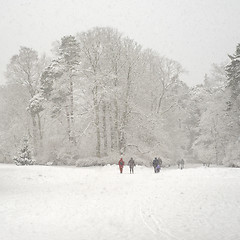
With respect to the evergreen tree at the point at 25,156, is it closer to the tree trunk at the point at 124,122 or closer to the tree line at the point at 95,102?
the tree line at the point at 95,102

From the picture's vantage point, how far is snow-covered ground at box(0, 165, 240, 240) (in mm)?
8695

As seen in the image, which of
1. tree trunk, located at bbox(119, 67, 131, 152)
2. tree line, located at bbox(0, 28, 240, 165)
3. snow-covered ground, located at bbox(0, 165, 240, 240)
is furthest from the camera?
tree trunk, located at bbox(119, 67, 131, 152)

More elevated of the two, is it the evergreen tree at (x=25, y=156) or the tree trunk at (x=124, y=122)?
the tree trunk at (x=124, y=122)

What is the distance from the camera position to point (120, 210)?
37.7 feet

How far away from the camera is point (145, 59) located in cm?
3684

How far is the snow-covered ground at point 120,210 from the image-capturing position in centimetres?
870

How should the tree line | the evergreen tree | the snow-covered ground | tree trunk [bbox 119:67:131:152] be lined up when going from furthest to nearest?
tree trunk [bbox 119:67:131:152]
the tree line
the evergreen tree
the snow-covered ground

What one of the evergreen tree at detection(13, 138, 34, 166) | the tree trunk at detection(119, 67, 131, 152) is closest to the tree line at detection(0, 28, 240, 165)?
the tree trunk at detection(119, 67, 131, 152)

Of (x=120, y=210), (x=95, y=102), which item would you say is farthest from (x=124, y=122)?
(x=120, y=210)

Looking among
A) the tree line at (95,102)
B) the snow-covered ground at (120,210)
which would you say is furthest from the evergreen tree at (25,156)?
the snow-covered ground at (120,210)

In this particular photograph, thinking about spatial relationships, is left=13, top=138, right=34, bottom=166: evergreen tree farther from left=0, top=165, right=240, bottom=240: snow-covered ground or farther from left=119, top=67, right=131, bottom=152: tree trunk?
left=119, top=67, right=131, bottom=152: tree trunk

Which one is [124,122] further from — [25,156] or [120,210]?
[120,210]

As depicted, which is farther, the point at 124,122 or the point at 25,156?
the point at 124,122

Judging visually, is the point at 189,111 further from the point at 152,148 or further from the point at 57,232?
the point at 57,232
